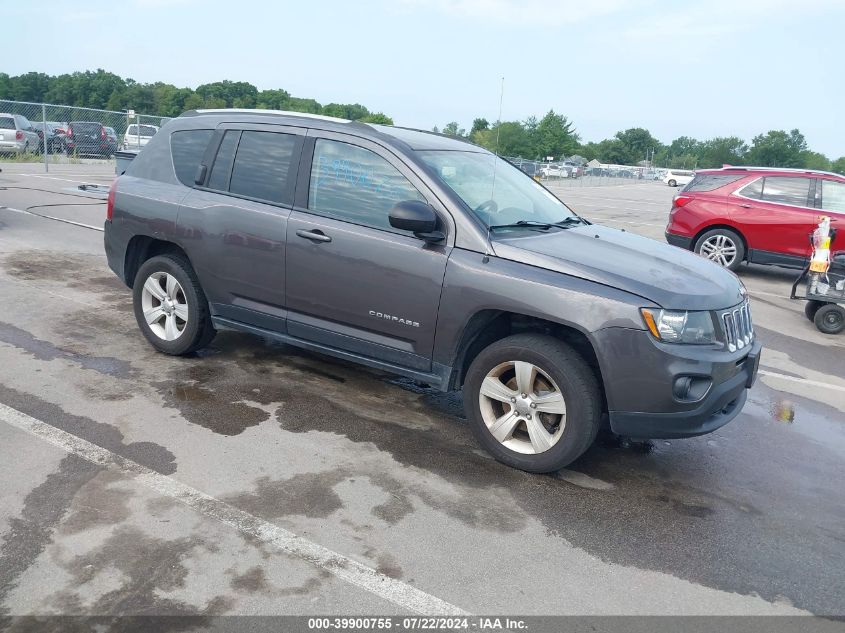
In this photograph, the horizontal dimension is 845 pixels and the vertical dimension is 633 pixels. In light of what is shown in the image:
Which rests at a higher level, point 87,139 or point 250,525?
point 87,139

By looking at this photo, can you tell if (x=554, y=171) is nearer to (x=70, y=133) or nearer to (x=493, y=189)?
(x=70, y=133)

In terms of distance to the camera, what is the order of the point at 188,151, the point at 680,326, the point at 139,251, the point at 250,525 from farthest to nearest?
the point at 139,251 → the point at 188,151 → the point at 680,326 → the point at 250,525

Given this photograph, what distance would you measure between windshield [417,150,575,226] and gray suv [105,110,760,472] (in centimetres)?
2

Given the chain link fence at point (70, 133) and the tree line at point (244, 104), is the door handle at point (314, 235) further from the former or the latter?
the tree line at point (244, 104)

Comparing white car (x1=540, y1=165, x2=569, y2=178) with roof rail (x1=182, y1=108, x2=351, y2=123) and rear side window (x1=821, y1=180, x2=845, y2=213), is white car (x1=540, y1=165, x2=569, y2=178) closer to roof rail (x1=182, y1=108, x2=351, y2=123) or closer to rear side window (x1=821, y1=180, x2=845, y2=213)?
rear side window (x1=821, y1=180, x2=845, y2=213)

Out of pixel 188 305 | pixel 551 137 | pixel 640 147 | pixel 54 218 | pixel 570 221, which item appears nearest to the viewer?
pixel 570 221

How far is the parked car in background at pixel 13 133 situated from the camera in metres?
25.4

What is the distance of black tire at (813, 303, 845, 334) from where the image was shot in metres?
8.05

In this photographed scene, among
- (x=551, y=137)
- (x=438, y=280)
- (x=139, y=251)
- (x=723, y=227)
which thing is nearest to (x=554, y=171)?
(x=723, y=227)

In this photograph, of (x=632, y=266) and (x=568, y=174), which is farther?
(x=568, y=174)

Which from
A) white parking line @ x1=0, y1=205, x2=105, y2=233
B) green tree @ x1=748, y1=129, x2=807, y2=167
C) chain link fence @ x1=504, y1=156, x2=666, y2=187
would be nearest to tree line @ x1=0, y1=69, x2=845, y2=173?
green tree @ x1=748, y1=129, x2=807, y2=167

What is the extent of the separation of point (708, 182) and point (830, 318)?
4339 millimetres

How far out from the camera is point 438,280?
14.0 ft

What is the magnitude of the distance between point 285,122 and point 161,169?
4.00 ft
